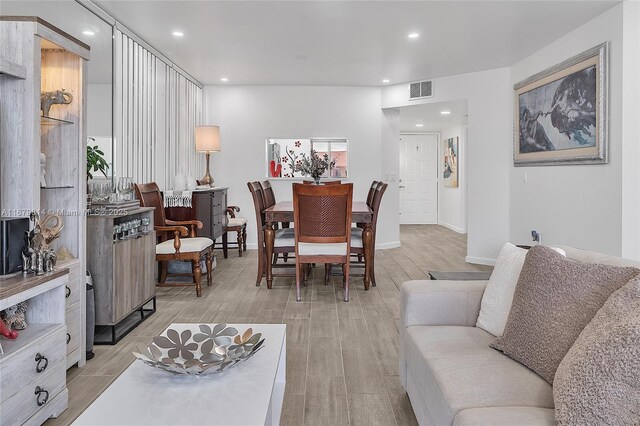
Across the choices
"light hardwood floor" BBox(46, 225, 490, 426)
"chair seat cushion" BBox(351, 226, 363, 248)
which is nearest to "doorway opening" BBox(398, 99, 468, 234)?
"light hardwood floor" BBox(46, 225, 490, 426)

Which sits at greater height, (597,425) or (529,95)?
(529,95)

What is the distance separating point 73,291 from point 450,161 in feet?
29.4

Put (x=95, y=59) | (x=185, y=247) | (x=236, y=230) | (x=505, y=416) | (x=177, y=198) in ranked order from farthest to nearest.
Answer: (x=236, y=230) → (x=177, y=198) → (x=185, y=247) → (x=95, y=59) → (x=505, y=416)

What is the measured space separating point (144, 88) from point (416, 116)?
519 centimetres

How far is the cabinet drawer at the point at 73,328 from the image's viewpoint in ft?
7.98

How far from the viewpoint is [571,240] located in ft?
14.1

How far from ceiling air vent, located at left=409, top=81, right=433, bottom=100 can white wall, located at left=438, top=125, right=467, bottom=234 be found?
318 cm

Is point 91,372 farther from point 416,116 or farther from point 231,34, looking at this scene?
point 416,116

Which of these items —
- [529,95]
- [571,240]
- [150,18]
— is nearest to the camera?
[150,18]

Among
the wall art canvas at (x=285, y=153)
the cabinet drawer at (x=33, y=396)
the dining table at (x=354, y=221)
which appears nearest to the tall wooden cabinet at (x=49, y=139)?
the cabinet drawer at (x=33, y=396)

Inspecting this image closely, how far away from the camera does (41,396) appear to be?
1879mm

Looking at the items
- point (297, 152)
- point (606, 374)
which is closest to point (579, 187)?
point (606, 374)

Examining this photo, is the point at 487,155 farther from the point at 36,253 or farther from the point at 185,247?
the point at 36,253

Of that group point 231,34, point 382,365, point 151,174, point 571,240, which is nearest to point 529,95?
point 571,240
